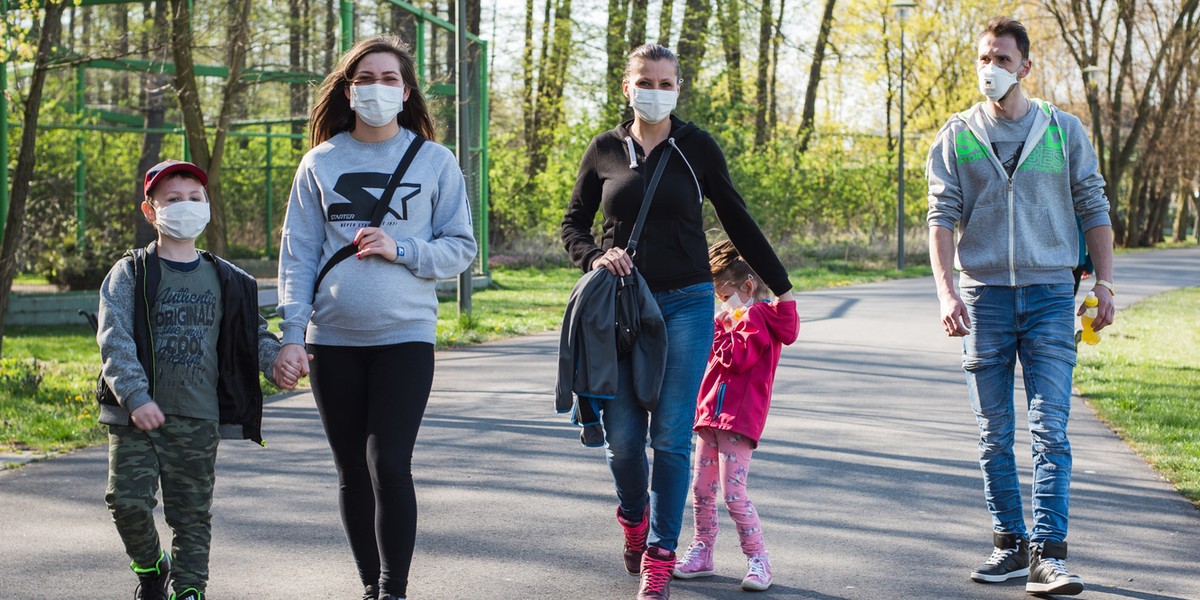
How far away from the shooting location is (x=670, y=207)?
14.4ft

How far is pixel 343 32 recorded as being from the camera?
1681 cm

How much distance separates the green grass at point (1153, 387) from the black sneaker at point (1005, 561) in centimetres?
177

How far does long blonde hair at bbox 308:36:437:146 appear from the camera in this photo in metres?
4.13

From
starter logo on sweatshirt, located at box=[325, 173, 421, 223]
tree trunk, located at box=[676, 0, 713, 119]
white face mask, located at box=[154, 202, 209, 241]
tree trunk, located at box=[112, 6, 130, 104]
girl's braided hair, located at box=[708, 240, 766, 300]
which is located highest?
tree trunk, located at box=[676, 0, 713, 119]

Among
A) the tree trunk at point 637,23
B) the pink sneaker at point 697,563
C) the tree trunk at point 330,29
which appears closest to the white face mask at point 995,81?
the pink sneaker at point 697,563

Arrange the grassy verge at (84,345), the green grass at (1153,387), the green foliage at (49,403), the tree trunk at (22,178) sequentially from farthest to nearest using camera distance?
the tree trunk at (22,178) → the grassy verge at (84,345) → the green foliage at (49,403) → the green grass at (1153,387)

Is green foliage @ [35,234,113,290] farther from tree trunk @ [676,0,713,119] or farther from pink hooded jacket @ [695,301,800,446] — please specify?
pink hooded jacket @ [695,301,800,446]

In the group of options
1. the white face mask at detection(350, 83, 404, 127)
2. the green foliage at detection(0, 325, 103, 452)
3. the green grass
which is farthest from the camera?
the green foliage at detection(0, 325, 103, 452)

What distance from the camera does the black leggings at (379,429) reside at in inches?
155

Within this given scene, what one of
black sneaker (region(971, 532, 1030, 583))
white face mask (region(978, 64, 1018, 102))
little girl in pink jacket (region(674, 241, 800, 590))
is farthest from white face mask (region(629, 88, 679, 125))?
black sneaker (region(971, 532, 1030, 583))

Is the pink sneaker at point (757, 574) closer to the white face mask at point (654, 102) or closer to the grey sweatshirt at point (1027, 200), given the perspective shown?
the grey sweatshirt at point (1027, 200)

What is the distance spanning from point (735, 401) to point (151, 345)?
199 cm

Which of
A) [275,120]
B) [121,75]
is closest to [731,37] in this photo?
A: [275,120]

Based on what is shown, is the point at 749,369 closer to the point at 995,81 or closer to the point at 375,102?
the point at 995,81
